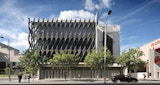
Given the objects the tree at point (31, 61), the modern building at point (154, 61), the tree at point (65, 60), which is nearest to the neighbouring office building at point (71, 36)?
the modern building at point (154, 61)

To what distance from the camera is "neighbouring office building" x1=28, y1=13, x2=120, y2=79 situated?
311 ft

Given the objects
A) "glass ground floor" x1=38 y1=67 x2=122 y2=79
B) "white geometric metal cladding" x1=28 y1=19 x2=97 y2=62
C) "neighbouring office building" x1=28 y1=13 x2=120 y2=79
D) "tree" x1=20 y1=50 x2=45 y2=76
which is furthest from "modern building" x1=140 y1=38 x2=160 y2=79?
"tree" x1=20 y1=50 x2=45 y2=76

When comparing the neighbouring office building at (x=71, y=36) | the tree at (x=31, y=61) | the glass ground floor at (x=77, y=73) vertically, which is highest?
the neighbouring office building at (x=71, y=36)

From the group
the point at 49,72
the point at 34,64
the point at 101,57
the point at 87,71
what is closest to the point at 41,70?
the point at 49,72

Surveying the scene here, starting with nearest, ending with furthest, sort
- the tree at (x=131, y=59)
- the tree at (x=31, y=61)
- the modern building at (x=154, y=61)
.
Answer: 1. the tree at (x=131, y=59)
2. the tree at (x=31, y=61)
3. the modern building at (x=154, y=61)

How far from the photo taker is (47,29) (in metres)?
97.0

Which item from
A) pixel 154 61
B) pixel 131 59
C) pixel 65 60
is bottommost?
pixel 154 61

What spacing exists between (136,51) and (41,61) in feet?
78.1

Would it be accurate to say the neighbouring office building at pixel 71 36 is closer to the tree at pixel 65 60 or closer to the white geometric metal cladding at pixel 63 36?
the white geometric metal cladding at pixel 63 36

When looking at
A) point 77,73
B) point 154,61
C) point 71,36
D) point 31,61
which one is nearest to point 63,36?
point 71,36

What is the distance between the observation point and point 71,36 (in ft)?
318

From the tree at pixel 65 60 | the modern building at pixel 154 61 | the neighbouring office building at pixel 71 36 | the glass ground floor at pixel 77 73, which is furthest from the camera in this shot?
the neighbouring office building at pixel 71 36

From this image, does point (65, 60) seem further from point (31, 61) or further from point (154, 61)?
point (154, 61)

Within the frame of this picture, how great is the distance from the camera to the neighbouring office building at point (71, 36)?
3735 inches
